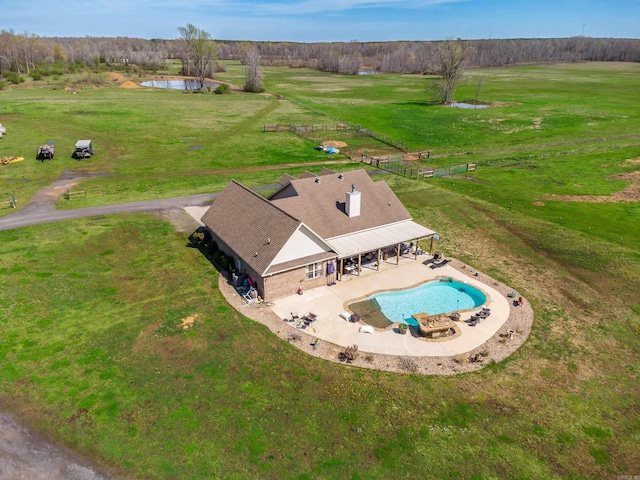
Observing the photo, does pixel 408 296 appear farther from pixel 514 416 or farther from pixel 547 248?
pixel 547 248

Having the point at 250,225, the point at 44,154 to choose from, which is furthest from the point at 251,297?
the point at 44,154

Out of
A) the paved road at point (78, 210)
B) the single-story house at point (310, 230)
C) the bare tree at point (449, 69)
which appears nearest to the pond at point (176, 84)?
the bare tree at point (449, 69)

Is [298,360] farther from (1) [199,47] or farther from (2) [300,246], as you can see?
(1) [199,47]

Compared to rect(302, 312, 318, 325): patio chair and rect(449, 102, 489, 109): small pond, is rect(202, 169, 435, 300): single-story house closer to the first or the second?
rect(302, 312, 318, 325): patio chair

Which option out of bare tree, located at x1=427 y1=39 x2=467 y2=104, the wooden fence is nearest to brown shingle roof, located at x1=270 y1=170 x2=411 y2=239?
the wooden fence

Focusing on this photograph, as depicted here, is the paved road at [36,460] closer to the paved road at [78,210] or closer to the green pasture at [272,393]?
the green pasture at [272,393]

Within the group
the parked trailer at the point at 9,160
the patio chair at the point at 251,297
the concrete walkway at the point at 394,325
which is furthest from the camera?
the parked trailer at the point at 9,160
